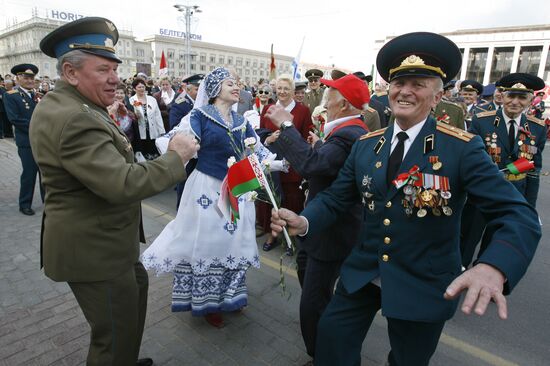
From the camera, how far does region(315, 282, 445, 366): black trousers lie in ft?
6.13

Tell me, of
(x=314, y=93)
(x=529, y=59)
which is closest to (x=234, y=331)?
(x=314, y=93)

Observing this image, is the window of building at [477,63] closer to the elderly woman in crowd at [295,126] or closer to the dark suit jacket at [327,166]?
the elderly woman in crowd at [295,126]

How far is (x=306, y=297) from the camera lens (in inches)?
98.9

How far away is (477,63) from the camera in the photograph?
46125mm

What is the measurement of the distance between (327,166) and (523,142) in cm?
314

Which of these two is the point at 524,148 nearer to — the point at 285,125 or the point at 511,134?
the point at 511,134

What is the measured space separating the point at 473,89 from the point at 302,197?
5580mm

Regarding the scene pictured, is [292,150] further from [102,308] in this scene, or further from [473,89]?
[473,89]

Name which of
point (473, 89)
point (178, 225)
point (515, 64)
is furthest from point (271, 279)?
point (515, 64)

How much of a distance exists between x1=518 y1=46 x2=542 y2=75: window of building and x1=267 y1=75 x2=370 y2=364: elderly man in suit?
169 ft

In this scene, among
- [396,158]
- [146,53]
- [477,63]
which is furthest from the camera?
[146,53]

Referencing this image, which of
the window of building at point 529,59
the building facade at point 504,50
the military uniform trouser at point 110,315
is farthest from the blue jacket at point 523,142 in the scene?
the window of building at point 529,59

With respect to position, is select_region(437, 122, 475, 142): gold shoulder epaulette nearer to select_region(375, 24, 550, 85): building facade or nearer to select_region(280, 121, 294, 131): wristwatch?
select_region(280, 121, 294, 131): wristwatch

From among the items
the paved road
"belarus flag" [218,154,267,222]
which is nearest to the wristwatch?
"belarus flag" [218,154,267,222]
